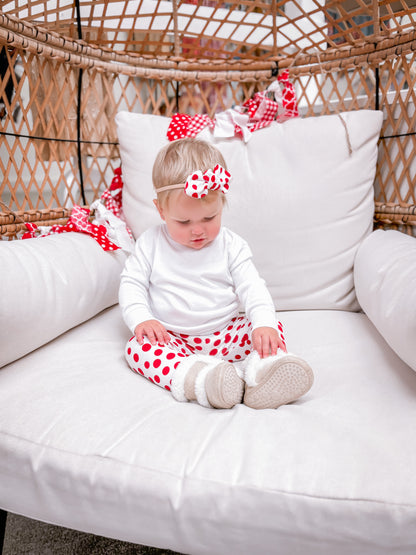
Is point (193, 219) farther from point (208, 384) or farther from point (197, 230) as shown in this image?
point (208, 384)

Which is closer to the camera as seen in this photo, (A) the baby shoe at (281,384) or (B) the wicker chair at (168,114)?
(B) the wicker chair at (168,114)

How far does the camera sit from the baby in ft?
2.55

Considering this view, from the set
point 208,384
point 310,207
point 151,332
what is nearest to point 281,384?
point 208,384

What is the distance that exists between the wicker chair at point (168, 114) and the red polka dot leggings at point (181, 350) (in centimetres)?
13

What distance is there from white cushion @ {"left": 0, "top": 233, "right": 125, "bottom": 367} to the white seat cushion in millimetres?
86

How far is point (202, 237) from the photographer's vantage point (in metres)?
0.94

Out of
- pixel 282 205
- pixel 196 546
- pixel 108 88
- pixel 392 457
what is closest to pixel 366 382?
pixel 392 457

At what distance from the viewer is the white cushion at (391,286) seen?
0.73m

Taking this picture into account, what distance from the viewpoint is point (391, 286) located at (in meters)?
0.85

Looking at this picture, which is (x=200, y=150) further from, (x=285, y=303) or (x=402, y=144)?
(x=402, y=144)

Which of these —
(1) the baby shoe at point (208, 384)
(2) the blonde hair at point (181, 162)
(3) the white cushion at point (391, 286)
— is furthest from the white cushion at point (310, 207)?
(1) the baby shoe at point (208, 384)

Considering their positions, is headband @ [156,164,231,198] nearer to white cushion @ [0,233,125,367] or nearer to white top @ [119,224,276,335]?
white top @ [119,224,276,335]

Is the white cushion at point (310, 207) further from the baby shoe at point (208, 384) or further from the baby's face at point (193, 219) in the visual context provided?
the baby shoe at point (208, 384)

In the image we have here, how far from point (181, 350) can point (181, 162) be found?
0.38 metres
